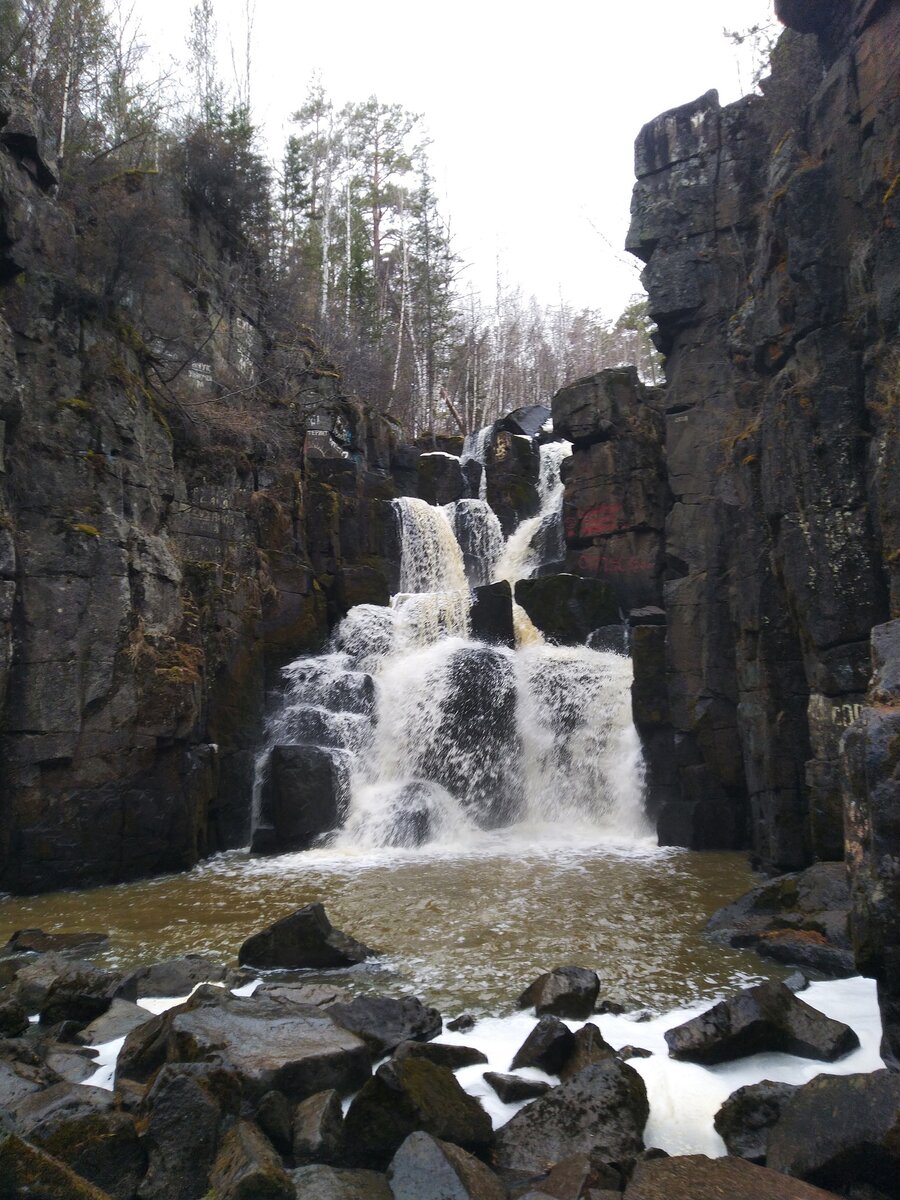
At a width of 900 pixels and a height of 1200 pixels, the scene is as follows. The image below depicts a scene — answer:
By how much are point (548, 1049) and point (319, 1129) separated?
1.65 meters

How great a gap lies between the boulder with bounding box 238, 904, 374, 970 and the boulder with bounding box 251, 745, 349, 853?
5817 mm

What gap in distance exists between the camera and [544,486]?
23.8 metres

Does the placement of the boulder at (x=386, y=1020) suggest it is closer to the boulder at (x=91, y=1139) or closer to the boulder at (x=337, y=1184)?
the boulder at (x=337, y=1184)

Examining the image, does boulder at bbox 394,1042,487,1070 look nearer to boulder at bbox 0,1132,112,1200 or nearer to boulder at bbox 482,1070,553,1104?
boulder at bbox 482,1070,553,1104

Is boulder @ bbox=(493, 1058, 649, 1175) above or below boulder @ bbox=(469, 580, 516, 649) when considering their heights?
below

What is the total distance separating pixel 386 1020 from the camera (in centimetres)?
589

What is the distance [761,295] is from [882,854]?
1033cm

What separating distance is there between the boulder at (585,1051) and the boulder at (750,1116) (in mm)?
808

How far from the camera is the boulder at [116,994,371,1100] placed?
4855 mm

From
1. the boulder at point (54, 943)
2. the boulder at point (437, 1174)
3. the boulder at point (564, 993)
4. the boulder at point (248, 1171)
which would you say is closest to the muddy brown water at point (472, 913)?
the boulder at point (54, 943)

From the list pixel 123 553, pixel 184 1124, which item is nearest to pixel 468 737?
pixel 123 553

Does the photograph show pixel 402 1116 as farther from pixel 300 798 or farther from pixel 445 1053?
pixel 300 798

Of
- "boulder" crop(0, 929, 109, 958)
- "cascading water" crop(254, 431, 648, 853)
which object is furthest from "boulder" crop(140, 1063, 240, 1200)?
"cascading water" crop(254, 431, 648, 853)

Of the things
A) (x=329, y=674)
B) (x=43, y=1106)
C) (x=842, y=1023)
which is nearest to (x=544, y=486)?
(x=329, y=674)
